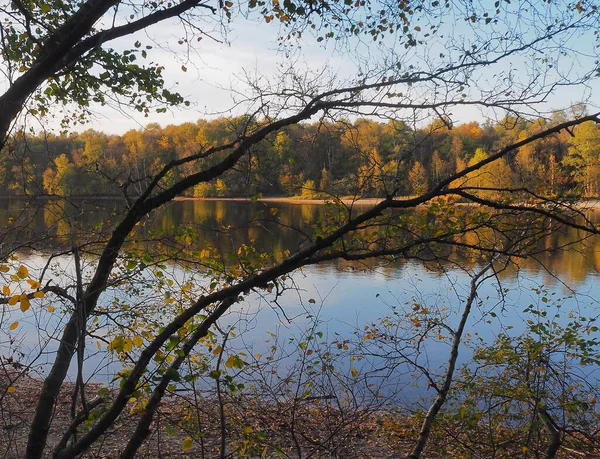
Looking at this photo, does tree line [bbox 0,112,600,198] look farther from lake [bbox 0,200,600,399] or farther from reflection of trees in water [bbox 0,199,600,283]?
lake [bbox 0,200,600,399]

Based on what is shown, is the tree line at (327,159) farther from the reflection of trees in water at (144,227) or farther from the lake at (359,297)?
the lake at (359,297)

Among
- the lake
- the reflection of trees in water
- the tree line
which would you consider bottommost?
the lake

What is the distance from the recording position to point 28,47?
4.77m

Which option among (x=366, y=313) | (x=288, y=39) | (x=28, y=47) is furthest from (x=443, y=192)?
(x=366, y=313)

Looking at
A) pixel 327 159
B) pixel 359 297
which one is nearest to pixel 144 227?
pixel 327 159

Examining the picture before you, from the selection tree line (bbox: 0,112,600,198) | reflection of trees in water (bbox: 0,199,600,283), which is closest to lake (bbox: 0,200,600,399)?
reflection of trees in water (bbox: 0,199,600,283)

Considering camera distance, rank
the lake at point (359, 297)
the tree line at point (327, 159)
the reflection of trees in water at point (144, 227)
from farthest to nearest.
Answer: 1. the lake at point (359, 297)
2. the reflection of trees in water at point (144, 227)
3. the tree line at point (327, 159)

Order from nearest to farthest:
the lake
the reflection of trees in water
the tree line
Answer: the tree line, the reflection of trees in water, the lake

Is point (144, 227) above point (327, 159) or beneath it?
beneath

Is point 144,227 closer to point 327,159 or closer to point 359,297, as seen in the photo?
point 327,159

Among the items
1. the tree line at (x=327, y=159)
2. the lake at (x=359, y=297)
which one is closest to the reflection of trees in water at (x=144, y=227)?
the lake at (x=359, y=297)

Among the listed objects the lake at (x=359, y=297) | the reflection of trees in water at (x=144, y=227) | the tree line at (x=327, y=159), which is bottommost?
the lake at (x=359, y=297)

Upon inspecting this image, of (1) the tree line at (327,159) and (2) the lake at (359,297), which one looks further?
(2) the lake at (359,297)

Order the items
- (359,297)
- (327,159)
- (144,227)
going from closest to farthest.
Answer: (327,159), (144,227), (359,297)
